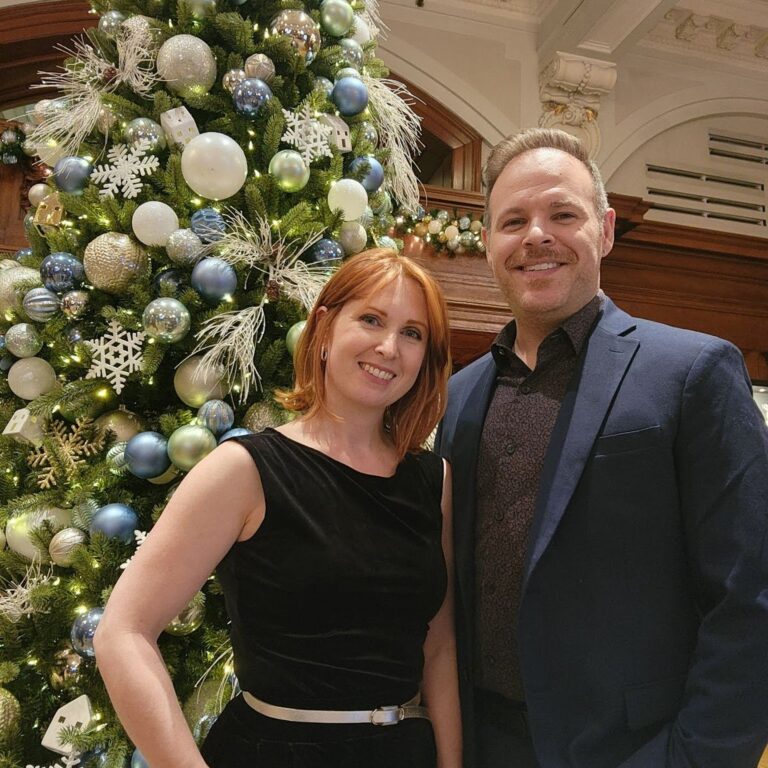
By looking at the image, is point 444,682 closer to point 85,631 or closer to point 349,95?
point 85,631

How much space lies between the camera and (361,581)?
116cm

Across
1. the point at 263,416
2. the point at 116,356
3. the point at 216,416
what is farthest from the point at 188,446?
the point at 116,356

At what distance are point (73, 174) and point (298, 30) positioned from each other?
70cm

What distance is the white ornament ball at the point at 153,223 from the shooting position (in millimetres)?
1593

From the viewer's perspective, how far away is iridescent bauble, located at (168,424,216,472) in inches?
57.4

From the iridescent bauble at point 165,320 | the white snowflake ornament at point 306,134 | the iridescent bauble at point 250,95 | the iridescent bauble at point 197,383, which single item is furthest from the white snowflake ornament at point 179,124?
the iridescent bauble at point 197,383

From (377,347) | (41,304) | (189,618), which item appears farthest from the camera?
(41,304)

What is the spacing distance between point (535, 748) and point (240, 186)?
138 centimetres

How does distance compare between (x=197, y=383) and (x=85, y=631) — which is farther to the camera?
(x=197, y=383)

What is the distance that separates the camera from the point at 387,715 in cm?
116

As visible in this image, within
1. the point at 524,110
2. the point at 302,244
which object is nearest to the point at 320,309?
the point at 302,244

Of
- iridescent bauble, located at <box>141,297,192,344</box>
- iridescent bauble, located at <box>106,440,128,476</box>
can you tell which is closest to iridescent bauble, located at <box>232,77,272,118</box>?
iridescent bauble, located at <box>141,297,192,344</box>

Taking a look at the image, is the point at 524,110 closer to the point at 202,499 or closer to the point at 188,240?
the point at 188,240

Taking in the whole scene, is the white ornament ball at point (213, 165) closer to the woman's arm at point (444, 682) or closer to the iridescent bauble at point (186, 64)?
the iridescent bauble at point (186, 64)
